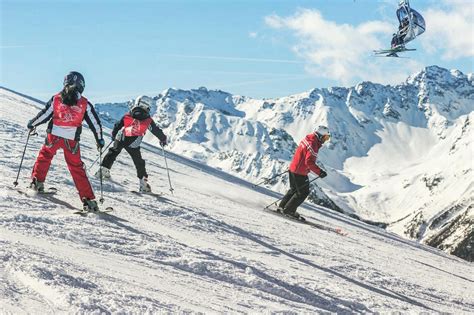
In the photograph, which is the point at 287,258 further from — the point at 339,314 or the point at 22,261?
the point at 22,261

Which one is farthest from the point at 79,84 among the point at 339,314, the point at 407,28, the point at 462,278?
the point at 407,28

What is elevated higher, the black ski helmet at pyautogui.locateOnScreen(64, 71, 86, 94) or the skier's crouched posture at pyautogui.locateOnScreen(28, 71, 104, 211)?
the black ski helmet at pyautogui.locateOnScreen(64, 71, 86, 94)

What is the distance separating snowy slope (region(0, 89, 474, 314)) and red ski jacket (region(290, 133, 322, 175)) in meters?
2.00

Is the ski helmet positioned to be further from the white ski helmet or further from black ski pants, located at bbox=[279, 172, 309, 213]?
the white ski helmet

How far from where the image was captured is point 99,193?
11.8 m

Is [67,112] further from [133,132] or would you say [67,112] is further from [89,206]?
[133,132]

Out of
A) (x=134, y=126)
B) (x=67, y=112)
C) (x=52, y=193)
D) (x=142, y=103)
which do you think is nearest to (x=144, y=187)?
(x=134, y=126)

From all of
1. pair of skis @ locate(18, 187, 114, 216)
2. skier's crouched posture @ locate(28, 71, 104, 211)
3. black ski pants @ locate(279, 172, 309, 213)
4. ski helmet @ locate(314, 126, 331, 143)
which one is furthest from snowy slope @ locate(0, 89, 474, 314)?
ski helmet @ locate(314, 126, 331, 143)

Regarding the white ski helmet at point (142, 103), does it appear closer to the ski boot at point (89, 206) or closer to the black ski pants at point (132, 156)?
the black ski pants at point (132, 156)

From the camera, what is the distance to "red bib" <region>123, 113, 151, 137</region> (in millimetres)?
13578

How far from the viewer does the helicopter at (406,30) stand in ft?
97.6

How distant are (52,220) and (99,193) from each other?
3.27 meters

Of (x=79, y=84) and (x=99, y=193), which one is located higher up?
(x=79, y=84)

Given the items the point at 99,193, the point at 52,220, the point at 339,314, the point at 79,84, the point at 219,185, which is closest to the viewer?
the point at 339,314
